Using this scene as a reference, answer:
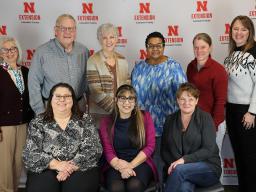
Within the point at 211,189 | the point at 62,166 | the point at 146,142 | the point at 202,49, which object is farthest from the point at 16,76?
the point at 211,189

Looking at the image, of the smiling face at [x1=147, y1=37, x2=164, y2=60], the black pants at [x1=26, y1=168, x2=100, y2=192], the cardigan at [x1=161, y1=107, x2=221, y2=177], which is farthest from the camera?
the smiling face at [x1=147, y1=37, x2=164, y2=60]

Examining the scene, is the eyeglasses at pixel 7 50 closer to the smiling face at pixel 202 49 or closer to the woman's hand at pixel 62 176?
the woman's hand at pixel 62 176

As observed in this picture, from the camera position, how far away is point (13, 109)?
2857 mm

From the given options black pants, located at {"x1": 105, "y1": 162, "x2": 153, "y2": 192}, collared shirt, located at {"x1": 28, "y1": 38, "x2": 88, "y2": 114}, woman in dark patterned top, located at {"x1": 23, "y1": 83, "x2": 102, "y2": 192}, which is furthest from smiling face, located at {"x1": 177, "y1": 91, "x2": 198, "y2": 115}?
collared shirt, located at {"x1": 28, "y1": 38, "x2": 88, "y2": 114}

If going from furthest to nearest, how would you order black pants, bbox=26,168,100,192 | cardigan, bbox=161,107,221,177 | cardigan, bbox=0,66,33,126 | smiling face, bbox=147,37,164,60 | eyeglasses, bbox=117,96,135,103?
1. cardigan, bbox=0,66,33,126
2. smiling face, bbox=147,37,164,60
3. eyeglasses, bbox=117,96,135,103
4. cardigan, bbox=161,107,221,177
5. black pants, bbox=26,168,100,192

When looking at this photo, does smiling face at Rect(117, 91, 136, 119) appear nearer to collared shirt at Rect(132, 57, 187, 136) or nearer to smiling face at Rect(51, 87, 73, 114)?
collared shirt at Rect(132, 57, 187, 136)

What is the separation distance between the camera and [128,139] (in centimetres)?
256

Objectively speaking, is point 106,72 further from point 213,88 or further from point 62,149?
point 213,88

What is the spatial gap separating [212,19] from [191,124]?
137 cm

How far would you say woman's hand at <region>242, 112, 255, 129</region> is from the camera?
9.02 ft

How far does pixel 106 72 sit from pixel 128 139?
0.56 m

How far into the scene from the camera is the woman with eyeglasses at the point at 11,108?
2.83 m

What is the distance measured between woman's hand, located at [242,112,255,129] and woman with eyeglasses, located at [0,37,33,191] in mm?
1755

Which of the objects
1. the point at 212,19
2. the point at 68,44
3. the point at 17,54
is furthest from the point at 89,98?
the point at 212,19
